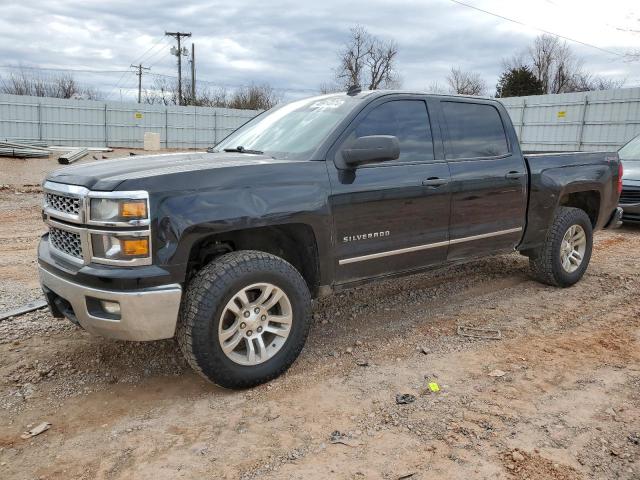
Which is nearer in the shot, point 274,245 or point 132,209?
point 132,209

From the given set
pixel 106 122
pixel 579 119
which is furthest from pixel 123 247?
pixel 106 122

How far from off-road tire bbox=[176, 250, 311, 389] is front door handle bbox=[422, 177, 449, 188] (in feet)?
4.45

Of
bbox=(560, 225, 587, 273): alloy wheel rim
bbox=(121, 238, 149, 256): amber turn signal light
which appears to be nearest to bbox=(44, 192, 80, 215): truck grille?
bbox=(121, 238, 149, 256): amber turn signal light

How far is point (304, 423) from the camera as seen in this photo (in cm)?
305

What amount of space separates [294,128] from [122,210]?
1673 millimetres

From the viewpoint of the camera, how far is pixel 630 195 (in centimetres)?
Result: 916

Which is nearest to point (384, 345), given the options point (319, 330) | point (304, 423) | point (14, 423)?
point (319, 330)

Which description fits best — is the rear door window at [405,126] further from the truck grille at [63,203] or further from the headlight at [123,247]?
the truck grille at [63,203]

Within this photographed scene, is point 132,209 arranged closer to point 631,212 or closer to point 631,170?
point 631,212

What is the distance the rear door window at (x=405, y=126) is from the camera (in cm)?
404

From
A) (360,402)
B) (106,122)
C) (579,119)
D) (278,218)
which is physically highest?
(579,119)

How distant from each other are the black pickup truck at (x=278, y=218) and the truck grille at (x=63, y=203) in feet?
0.05

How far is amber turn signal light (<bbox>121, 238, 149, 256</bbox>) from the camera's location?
3002 millimetres

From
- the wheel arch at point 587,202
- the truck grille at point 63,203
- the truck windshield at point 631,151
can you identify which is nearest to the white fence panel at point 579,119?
the truck windshield at point 631,151
